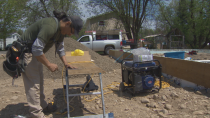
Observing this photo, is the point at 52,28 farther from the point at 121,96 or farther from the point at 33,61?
the point at 121,96

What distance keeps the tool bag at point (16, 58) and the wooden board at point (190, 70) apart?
398 cm

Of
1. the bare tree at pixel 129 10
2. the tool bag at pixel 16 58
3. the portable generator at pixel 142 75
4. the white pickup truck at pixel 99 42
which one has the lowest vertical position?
the portable generator at pixel 142 75

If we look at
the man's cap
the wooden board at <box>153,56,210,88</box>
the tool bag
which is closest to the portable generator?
the wooden board at <box>153,56,210,88</box>

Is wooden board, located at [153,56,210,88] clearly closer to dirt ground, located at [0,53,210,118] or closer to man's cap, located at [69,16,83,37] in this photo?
dirt ground, located at [0,53,210,118]

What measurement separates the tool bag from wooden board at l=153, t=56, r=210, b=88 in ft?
13.1

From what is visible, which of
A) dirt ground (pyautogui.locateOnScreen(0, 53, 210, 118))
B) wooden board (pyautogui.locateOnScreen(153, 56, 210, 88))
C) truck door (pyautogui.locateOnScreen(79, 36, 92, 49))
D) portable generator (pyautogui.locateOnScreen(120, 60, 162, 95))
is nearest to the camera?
dirt ground (pyautogui.locateOnScreen(0, 53, 210, 118))

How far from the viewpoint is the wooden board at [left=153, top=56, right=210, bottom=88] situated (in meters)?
3.80

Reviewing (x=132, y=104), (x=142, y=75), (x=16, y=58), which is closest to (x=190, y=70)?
(x=142, y=75)

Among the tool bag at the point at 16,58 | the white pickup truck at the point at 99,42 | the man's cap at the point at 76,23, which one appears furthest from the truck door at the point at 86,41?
the man's cap at the point at 76,23

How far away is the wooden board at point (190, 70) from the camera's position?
3.80 meters

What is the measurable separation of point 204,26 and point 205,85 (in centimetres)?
2102

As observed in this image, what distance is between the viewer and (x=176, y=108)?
10.3 feet

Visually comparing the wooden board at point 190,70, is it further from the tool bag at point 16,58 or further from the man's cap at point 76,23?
the tool bag at point 16,58

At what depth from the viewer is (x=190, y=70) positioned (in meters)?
4.27
